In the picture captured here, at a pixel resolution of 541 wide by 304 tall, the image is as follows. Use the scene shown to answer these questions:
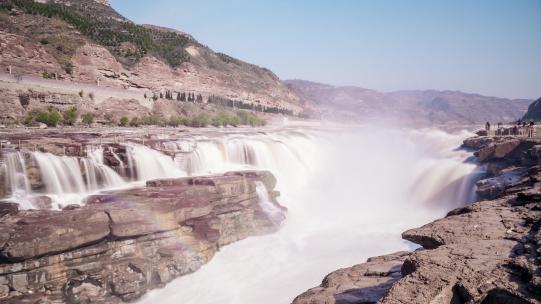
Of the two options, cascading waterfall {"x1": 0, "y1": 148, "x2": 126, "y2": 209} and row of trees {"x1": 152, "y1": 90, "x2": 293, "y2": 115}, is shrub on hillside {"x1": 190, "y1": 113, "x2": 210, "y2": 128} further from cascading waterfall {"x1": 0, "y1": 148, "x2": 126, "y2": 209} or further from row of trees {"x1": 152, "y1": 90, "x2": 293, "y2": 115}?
cascading waterfall {"x1": 0, "y1": 148, "x2": 126, "y2": 209}

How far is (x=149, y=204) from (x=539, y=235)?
10.6 m

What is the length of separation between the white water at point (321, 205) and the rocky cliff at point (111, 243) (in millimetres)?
721

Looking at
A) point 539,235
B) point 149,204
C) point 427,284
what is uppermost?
point 539,235

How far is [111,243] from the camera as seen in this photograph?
428 inches

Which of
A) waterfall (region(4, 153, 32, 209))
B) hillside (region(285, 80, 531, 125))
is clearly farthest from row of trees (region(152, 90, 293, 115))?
hillside (region(285, 80, 531, 125))

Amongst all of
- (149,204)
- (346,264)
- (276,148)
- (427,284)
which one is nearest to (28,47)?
(276,148)

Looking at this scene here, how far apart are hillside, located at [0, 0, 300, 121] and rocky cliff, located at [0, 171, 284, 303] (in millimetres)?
18193

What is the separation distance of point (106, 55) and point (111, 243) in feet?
119

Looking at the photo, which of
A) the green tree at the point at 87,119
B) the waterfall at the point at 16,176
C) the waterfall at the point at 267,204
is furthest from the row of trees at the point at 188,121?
the waterfall at the point at 16,176

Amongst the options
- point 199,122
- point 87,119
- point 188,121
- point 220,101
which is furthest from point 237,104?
point 87,119

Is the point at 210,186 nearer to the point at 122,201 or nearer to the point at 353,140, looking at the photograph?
the point at 122,201

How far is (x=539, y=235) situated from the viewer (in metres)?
4.61

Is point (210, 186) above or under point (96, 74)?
under

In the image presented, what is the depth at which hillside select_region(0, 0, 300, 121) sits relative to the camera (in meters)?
34.2
